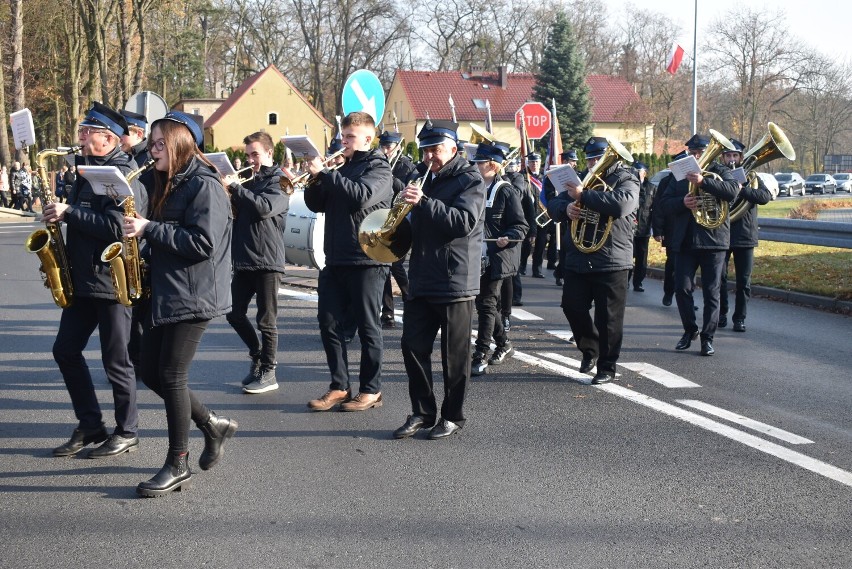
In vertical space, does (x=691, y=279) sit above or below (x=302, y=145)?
below

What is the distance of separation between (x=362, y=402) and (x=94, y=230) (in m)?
2.37

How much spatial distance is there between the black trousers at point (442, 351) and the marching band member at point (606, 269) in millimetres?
1852

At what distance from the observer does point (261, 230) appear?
7793 millimetres

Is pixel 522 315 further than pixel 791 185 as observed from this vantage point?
No

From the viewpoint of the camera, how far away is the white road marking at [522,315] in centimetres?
1178

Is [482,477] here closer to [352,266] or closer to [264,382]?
[352,266]

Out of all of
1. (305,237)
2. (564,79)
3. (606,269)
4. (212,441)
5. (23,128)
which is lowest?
(212,441)

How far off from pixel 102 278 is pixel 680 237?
5823mm

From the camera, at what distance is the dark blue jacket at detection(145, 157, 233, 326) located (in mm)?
5125

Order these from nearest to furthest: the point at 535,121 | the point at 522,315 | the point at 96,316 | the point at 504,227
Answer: the point at 96,316, the point at 504,227, the point at 522,315, the point at 535,121

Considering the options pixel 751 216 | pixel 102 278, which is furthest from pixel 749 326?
pixel 102 278

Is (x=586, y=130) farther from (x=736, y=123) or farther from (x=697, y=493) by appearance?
(x=697, y=493)

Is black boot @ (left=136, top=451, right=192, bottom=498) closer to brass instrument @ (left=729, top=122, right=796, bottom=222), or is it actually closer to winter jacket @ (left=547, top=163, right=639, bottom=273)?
winter jacket @ (left=547, top=163, right=639, bottom=273)

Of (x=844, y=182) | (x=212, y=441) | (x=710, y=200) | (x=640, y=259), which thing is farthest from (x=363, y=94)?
(x=844, y=182)
